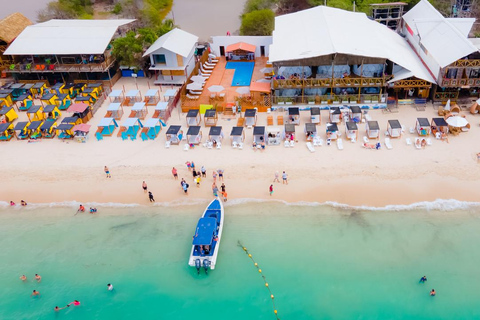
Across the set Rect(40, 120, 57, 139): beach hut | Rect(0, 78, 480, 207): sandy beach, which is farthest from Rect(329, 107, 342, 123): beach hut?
Rect(40, 120, 57, 139): beach hut

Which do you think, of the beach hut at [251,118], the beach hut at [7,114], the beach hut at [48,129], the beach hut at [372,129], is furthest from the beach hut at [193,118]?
the beach hut at [7,114]

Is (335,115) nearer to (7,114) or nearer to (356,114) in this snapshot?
(356,114)

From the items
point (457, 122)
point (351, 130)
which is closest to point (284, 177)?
point (351, 130)

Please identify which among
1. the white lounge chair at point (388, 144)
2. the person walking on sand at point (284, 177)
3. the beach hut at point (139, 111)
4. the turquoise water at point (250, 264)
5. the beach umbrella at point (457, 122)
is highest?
the beach umbrella at point (457, 122)

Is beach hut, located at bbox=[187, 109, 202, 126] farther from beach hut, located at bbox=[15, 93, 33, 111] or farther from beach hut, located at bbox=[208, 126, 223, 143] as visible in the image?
beach hut, located at bbox=[15, 93, 33, 111]

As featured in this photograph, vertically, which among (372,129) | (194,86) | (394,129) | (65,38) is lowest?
(394,129)

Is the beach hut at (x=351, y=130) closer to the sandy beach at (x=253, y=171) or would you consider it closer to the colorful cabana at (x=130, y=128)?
the sandy beach at (x=253, y=171)

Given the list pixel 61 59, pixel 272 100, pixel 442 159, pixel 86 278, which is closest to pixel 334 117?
pixel 272 100
